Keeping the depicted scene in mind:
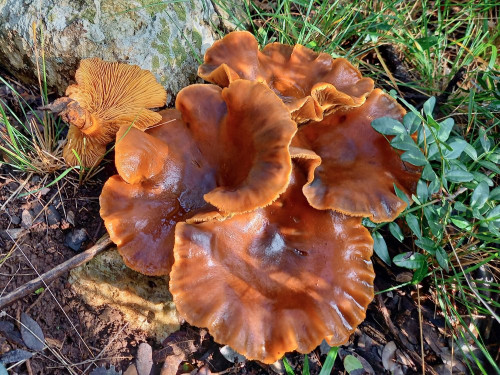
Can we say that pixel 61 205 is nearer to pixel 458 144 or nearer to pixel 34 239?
pixel 34 239

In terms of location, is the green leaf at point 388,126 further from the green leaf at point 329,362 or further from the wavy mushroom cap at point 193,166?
the green leaf at point 329,362

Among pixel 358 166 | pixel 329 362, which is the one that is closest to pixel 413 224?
pixel 358 166

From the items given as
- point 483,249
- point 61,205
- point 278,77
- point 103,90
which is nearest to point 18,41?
point 103,90

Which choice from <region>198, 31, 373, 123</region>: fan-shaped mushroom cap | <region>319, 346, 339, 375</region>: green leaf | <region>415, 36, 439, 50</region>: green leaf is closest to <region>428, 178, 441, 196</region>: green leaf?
<region>198, 31, 373, 123</region>: fan-shaped mushroom cap

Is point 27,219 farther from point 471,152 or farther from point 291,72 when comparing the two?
point 471,152

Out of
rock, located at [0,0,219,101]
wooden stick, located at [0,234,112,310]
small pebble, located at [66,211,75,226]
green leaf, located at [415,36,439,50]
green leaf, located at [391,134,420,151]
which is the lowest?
wooden stick, located at [0,234,112,310]

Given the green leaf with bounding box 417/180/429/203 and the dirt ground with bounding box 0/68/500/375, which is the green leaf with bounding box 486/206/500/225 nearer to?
the green leaf with bounding box 417/180/429/203
